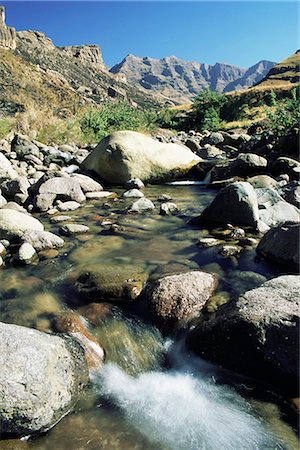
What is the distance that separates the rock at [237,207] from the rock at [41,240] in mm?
2852

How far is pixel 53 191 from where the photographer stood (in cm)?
845

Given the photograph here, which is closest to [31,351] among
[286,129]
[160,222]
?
[160,222]

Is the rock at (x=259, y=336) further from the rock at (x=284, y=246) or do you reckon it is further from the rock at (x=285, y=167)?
the rock at (x=285, y=167)

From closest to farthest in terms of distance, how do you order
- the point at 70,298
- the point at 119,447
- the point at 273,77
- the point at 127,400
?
the point at 119,447 → the point at 127,400 → the point at 70,298 → the point at 273,77

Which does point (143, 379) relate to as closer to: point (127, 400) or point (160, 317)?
point (127, 400)

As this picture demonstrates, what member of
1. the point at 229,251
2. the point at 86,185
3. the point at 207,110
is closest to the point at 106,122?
the point at 86,185

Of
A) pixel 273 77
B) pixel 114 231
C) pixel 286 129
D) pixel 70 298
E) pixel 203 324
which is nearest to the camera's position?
pixel 203 324

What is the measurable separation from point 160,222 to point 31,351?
4497mm

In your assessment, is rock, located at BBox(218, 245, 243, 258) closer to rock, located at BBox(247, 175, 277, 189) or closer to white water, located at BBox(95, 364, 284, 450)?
white water, located at BBox(95, 364, 284, 450)

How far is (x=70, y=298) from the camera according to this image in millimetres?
4242

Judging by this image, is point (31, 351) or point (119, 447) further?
point (31, 351)

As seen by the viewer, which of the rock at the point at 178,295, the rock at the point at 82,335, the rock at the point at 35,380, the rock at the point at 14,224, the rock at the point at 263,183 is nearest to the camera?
the rock at the point at 35,380

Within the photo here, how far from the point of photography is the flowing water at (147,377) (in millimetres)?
2719

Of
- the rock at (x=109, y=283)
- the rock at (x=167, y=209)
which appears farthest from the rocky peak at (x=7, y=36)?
the rock at (x=109, y=283)
